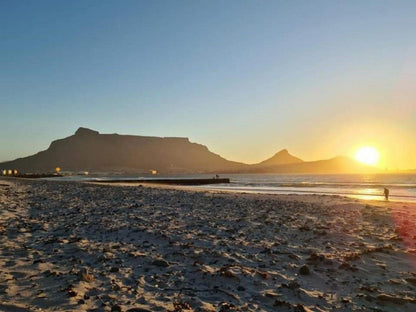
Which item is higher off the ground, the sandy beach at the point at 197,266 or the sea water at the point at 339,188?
the sandy beach at the point at 197,266

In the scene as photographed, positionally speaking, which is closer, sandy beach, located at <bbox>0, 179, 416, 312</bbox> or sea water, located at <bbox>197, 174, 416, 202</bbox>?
sandy beach, located at <bbox>0, 179, 416, 312</bbox>

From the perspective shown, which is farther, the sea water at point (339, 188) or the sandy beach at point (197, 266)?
the sea water at point (339, 188)

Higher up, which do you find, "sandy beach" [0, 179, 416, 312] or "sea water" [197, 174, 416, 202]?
"sandy beach" [0, 179, 416, 312]

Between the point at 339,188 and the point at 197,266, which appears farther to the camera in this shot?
the point at 339,188

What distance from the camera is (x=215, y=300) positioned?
→ 20.2 ft

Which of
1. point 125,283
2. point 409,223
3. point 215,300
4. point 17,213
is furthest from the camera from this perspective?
point 409,223

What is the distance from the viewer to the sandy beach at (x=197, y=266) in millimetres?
6016

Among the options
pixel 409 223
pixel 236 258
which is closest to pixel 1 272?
pixel 236 258

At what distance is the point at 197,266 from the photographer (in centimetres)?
795

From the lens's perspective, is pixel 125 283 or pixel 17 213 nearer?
pixel 125 283

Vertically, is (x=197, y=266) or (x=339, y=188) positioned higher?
(x=197, y=266)

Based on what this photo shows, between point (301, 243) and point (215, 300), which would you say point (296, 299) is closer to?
point (215, 300)

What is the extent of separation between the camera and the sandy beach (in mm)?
6016

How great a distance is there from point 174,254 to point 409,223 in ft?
38.8
